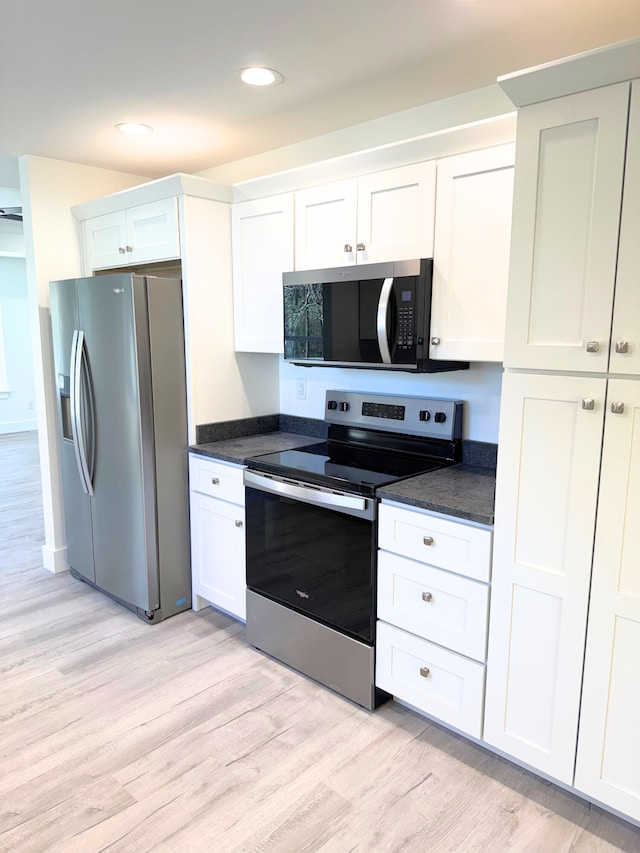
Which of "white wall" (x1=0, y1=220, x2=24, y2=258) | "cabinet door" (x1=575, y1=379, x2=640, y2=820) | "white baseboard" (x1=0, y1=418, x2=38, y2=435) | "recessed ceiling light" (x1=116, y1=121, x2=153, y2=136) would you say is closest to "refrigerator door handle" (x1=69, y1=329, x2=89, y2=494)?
"recessed ceiling light" (x1=116, y1=121, x2=153, y2=136)

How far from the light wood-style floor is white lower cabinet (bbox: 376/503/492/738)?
200 mm

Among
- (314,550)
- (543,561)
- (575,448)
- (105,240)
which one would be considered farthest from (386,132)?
(543,561)

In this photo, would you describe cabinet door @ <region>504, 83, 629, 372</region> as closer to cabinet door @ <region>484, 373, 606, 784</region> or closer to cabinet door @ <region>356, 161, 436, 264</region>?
cabinet door @ <region>484, 373, 606, 784</region>

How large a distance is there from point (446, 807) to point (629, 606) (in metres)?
0.88

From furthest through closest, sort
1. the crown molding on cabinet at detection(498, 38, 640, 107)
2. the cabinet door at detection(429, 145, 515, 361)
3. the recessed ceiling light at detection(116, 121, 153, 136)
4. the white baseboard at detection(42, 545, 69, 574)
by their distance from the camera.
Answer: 1. the white baseboard at detection(42, 545, 69, 574)
2. the recessed ceiling light at detection(116, 121, 153, 136)
3. the cabinet door at detection(429, 145, 515, 361)
4. the crown molding on cabinet at detection(498, 38, 640, 107)

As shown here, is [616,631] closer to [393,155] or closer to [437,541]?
[437,541]

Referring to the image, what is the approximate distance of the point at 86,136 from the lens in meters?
2.91

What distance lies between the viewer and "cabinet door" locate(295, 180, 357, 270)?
8.17 ft

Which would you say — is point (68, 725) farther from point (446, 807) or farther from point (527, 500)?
point (527, 500)

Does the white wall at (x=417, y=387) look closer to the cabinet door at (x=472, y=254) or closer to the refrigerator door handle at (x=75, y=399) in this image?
the cabinet door at (x=472, y=254)

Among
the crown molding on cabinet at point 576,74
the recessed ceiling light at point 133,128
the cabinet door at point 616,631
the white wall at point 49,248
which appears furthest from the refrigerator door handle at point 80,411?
the cabinet door at point 616,631

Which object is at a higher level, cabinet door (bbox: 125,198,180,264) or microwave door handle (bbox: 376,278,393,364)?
cabinet door (bbox: 125,198,180,264)

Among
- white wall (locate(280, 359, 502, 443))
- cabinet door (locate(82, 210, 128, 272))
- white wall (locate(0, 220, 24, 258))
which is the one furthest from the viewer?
white wall (locate(0, 220, 24, 258))

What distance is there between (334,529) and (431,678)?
2.11ft
